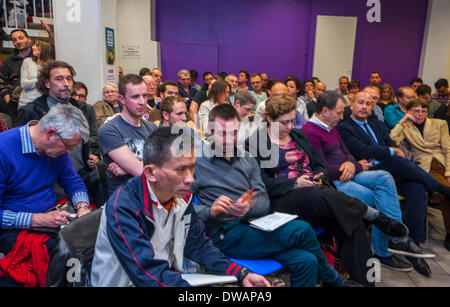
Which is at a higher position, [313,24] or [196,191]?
[313,24]

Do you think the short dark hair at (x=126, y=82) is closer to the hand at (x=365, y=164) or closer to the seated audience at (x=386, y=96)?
the hand at (x=365, y=164)

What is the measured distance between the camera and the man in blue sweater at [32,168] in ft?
5.73

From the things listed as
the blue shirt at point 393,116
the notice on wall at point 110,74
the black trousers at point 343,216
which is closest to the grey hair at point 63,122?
the black trousers at point 343,216

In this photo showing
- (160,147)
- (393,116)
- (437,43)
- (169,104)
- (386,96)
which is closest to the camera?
(160,147)

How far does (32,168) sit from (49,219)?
0.30m

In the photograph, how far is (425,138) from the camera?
370 cm

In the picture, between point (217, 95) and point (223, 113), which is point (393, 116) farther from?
point (223, 113)

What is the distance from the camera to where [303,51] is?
28.7 feet

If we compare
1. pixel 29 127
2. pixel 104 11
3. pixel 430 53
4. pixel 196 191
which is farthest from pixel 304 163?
pixel 430 53

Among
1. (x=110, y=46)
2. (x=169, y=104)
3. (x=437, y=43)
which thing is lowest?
(x=169, y=104)

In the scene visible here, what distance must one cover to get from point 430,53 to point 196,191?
847 centimetres

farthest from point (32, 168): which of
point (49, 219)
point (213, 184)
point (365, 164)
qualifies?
point (365, 164)

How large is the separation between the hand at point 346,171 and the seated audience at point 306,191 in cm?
25
